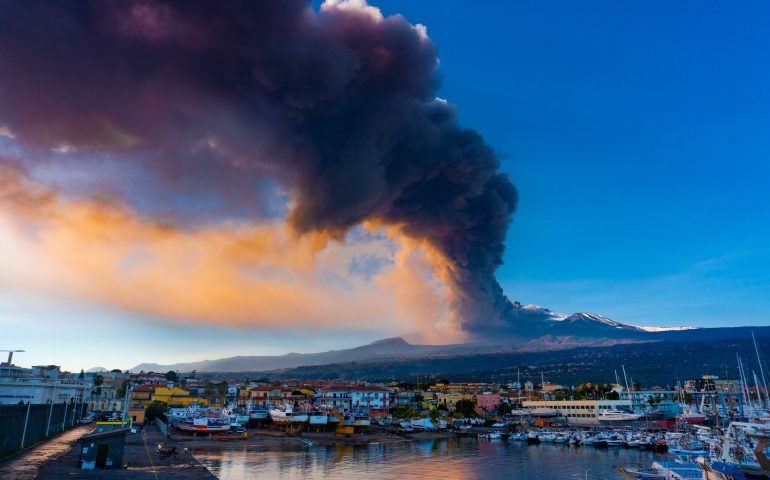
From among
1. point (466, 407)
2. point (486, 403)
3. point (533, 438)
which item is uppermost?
point (486, 403)

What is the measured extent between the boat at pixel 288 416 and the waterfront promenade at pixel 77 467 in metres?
33.9

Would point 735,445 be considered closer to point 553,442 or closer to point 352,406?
point 553,442

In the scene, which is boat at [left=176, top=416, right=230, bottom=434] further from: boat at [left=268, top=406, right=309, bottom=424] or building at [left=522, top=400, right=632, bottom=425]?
building at [left=522, top=400, right=632, bottom=425]

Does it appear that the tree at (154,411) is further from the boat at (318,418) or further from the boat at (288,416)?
the boat at (318,418)

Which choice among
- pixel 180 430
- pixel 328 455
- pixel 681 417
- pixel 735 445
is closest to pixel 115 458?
pixel 328 455

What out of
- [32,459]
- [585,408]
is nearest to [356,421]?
[585,408]

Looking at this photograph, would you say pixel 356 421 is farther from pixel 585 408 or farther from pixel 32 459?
pixel 32 459

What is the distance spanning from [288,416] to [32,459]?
4522 cm

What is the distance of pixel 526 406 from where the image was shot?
108 meters

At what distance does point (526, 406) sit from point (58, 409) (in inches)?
3455

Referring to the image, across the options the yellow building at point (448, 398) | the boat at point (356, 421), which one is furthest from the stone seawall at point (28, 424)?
the yellow building at point (448, 398)

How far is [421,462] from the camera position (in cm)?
4294

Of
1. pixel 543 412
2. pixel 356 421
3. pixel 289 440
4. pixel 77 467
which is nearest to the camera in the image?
pixel 77 467

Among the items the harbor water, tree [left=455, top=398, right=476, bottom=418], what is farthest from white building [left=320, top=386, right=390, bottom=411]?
the harbor water
